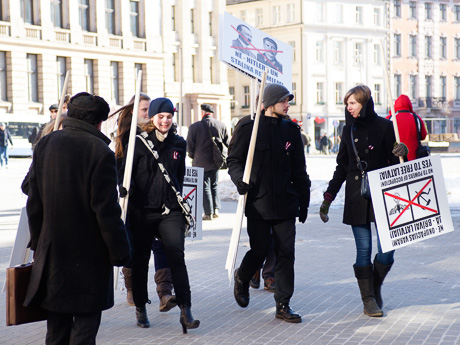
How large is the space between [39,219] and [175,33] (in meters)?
55.6

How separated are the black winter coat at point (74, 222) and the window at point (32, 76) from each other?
44.3 m

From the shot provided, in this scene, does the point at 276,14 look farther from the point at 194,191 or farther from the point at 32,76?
the point at 194,191

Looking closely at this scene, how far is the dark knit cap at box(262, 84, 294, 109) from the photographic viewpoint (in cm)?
630

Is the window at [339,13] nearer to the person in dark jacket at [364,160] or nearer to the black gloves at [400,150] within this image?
the person in dark jacket at [364,160]

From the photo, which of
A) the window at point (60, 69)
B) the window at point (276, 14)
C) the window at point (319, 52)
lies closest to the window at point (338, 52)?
the window at point (319, 52)

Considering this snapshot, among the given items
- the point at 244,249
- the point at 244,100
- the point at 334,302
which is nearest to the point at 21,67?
the point at 244,100

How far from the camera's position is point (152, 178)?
595 centimetres

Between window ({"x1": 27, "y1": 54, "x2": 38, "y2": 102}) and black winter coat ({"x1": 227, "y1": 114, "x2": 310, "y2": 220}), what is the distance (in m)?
42.2

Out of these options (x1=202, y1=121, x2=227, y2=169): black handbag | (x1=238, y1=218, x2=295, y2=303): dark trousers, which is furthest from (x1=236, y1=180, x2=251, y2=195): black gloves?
(x1=202, y1=121, x2=227, y2=169): black handbag

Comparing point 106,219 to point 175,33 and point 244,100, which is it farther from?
point 244,100

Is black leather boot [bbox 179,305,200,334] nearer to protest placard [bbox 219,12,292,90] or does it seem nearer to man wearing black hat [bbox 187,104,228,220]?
protest placard [bbox 219,12,292,90]

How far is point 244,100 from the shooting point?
70750mm

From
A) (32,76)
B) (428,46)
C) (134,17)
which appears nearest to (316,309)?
(32,76)

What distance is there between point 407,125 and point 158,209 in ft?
12.7
